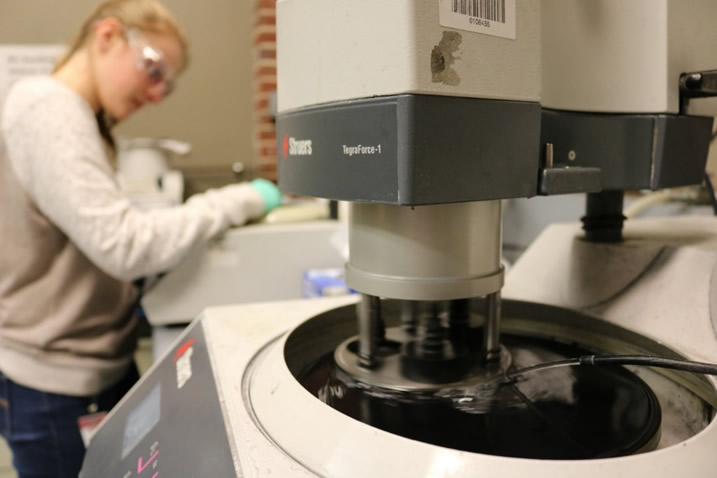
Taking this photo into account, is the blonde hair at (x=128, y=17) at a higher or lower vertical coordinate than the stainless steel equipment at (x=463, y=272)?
higher

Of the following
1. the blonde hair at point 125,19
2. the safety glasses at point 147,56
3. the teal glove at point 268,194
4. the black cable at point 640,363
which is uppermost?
the blonde hair at point 125,19

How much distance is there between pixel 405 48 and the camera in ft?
1.01

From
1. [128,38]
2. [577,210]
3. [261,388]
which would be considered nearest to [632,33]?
[261,388]

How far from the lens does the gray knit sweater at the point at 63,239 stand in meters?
0.88

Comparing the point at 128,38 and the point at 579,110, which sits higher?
the point at 128,38

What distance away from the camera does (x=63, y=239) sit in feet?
3.17

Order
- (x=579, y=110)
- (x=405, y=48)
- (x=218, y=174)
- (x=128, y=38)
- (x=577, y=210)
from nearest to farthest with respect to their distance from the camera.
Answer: (x=405, y=48)
(x=579, y=110)
(x=577, y=210)
(x=128, y=38)
(x=218, y=174)

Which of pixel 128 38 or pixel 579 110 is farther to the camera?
pixel 128 38

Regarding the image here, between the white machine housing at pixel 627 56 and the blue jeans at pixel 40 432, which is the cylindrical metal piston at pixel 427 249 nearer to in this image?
the white machine housing at pixel 627 56

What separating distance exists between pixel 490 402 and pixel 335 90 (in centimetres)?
25

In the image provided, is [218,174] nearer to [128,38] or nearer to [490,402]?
[128,38]

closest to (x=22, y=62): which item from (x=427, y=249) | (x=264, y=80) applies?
(x=264, y=80)

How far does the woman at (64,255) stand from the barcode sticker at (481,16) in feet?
2.42

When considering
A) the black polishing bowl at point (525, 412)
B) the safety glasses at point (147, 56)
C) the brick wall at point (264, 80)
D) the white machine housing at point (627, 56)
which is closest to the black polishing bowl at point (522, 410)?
the black polishing bowl at point (525, 412)
